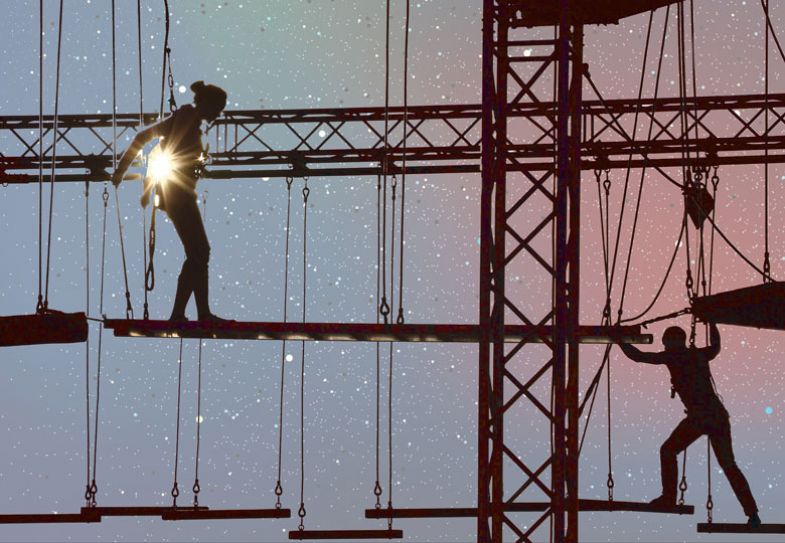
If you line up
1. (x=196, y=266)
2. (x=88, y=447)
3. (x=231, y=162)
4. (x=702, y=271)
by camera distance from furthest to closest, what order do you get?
(x=231, y=162) < (x=88, y=447) < (x=702, y=271) < (x=196, y=266)

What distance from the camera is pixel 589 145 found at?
15.0 m

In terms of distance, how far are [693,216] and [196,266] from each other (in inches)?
239

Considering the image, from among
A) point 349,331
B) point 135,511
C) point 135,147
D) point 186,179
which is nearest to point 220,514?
A: point 135,511

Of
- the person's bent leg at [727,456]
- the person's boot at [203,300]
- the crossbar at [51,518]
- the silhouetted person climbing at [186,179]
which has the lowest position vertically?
→ the crossbar at [51,518]

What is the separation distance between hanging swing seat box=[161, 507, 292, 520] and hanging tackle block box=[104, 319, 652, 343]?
3417 mm

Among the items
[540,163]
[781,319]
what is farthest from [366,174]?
[781,319]

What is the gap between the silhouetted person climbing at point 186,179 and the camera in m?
9.41

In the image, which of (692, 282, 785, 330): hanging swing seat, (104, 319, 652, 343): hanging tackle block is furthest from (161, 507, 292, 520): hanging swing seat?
(692, 282, 785, 330): hanging swing seat

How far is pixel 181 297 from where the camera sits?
31.9 feet

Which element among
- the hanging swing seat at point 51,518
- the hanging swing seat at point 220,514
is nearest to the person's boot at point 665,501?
the hanging swing seat at point 220,514

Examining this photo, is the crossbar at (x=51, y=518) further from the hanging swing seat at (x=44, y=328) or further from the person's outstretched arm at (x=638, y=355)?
the person's outstretched arm at (x=638, y=355)

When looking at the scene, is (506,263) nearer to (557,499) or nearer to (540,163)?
(557,499)

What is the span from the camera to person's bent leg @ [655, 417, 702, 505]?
38.1ft

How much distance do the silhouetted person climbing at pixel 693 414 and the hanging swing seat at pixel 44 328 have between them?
4.62m
